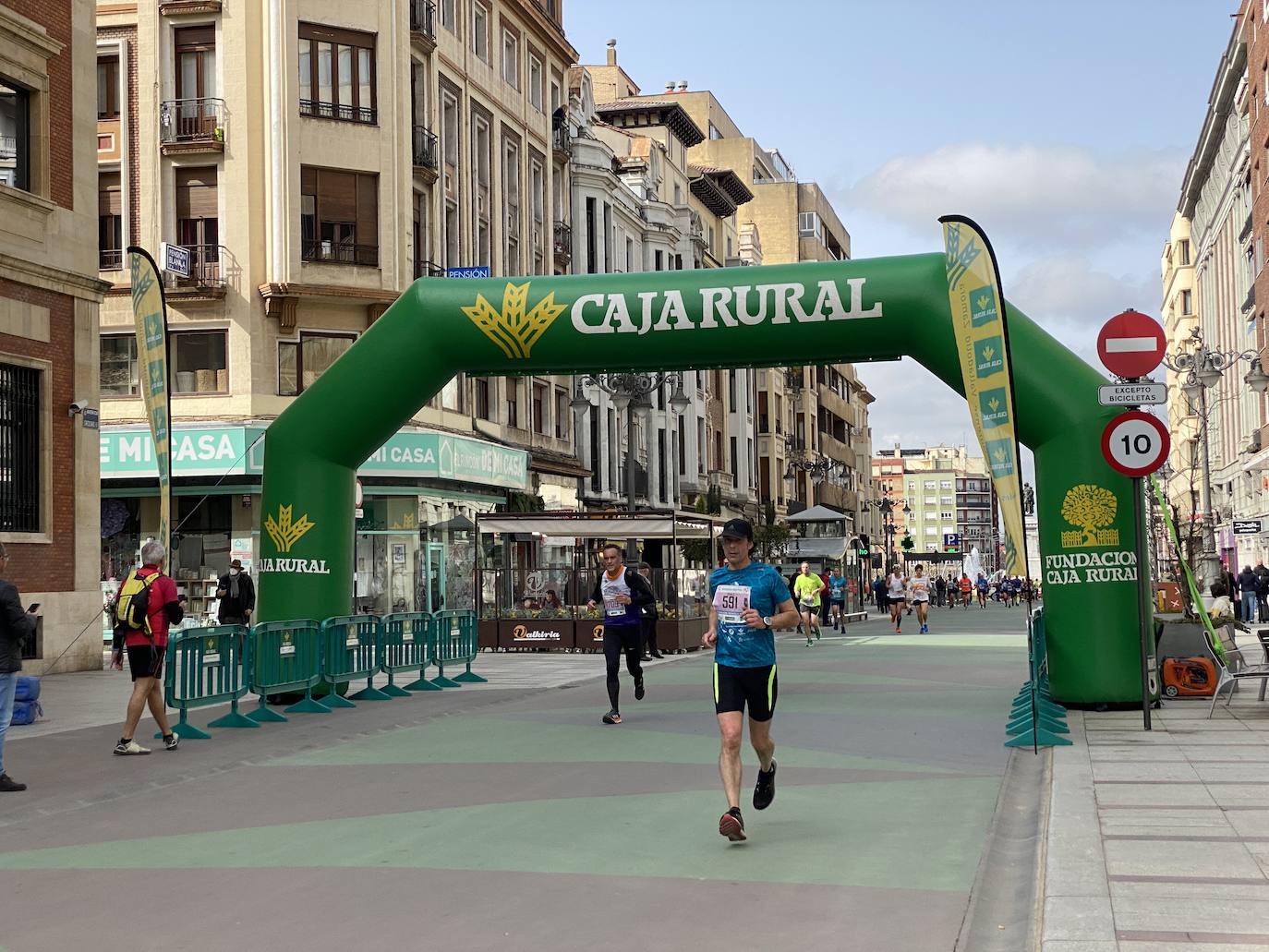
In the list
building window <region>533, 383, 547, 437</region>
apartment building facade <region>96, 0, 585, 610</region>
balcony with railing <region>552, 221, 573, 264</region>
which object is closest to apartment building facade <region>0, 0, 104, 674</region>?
apartment building facade <region>96, 0, 585, 610</region>

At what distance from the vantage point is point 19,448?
22578 mm

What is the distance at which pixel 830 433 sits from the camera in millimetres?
101625

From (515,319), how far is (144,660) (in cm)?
547

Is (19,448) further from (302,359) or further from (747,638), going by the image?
(747,638)

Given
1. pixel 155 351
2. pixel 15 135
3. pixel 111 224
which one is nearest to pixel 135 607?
pixel 155 351

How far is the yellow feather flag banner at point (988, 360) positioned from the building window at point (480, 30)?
3151 centimetres

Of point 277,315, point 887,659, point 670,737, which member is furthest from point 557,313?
point 277,315

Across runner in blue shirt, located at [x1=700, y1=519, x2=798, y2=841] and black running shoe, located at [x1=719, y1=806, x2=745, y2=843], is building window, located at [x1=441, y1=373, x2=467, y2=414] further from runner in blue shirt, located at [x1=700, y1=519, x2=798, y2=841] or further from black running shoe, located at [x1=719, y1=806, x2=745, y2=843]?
black running shoe, located at [x1=719, y1=806, x2=745, y2=843]

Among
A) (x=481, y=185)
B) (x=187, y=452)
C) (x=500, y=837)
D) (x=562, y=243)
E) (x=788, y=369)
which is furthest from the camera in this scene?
(x=788, y=369)

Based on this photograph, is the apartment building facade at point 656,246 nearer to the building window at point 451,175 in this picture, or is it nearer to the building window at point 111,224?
the building window at point 451,175

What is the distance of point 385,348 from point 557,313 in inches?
79.5

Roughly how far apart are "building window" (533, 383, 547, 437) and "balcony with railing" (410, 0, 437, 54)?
11.2 meters

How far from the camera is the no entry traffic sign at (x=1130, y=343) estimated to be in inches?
540

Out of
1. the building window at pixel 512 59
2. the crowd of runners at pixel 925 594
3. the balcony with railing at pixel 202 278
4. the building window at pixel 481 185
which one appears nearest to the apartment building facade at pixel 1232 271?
the crowd of runners at pixel 925 594
